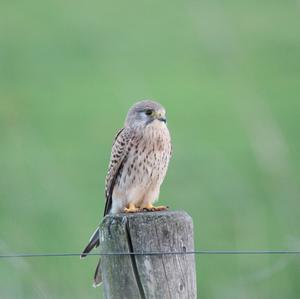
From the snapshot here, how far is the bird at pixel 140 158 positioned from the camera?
7504 millimetres

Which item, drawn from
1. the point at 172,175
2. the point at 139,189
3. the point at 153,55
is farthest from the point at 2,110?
the point at 153,55

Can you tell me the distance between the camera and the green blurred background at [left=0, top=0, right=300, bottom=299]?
9539mm

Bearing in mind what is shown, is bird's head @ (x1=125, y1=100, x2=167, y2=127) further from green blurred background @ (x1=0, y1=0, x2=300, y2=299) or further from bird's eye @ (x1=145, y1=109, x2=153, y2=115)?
green blurred background @ (x1=0, y1=0, x2=300, y2=299)

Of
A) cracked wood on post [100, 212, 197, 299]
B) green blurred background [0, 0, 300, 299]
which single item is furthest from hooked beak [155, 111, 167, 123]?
cracked wood on post [100, 212, 197, 299]

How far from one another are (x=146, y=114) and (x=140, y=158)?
27 centimetres

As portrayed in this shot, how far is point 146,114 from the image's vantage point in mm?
7492

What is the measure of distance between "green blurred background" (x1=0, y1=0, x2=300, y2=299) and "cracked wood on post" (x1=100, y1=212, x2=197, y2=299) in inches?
63.8

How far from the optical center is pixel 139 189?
753 centimetres

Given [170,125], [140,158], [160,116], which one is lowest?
[140,158]

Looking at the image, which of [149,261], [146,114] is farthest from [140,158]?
[149,261]

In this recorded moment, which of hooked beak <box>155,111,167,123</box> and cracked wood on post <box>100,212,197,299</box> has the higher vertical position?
hooked beak <box>155,111,167,123</box>

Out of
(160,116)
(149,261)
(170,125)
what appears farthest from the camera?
(170,125)

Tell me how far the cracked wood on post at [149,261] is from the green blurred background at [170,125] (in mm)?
1621

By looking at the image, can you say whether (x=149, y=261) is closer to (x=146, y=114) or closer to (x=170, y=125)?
(x=146, y=114)
